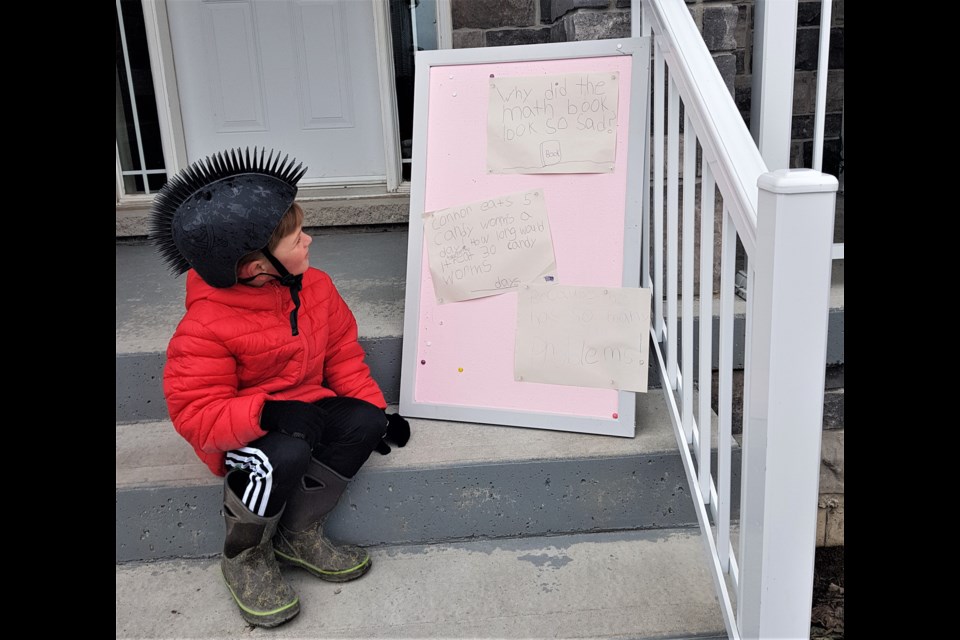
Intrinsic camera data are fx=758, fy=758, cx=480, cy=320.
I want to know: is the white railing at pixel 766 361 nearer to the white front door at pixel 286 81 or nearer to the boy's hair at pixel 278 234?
the boy's hair at pixel 278 234

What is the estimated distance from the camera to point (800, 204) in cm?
109

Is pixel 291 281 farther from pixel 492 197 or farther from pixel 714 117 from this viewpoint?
pixel 714 117

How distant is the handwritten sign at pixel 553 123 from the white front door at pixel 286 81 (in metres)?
1.35

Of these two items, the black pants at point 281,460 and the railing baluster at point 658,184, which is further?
the railing baluster at point 658,184

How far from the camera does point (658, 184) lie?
1969mm

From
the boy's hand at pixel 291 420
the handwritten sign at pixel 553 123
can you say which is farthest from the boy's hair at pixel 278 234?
the handwritten sign at pixel 553 123

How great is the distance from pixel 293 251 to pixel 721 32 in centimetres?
148

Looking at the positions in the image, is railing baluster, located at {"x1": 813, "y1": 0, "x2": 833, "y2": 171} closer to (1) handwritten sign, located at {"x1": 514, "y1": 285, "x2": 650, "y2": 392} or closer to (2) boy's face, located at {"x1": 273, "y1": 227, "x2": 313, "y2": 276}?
(1) handwritten sign, located at {"x1": 514, "y1": 285, "x2": 650, "y2": 392}

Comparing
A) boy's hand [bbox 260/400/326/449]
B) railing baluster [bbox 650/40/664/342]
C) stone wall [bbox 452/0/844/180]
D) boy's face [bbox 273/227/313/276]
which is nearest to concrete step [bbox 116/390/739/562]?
boy's hand [bbox 260/400/326/449]

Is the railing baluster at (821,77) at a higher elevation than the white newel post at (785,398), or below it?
higher

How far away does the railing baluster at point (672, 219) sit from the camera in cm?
176

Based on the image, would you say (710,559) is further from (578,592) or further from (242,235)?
(242,235)

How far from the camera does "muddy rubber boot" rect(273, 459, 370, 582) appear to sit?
1723mm
